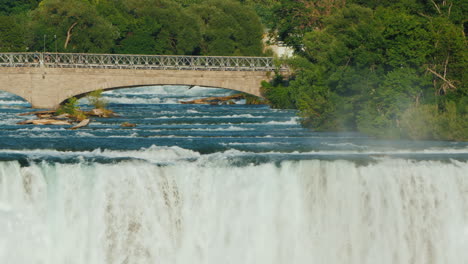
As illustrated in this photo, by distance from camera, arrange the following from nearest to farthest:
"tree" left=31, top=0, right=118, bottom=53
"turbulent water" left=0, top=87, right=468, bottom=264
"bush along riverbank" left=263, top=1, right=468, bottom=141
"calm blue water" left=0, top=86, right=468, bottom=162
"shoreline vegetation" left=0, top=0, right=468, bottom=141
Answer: "turbulent water" left=0, top=87, right=468, bottom=264 → "calm blue water" left=0, top=86, right=468, bottom=162 → "bush along riverbank" left=263, top=1, right=468, bottom=141 → "shoreline vegetation" left=0, top=0, right=468, bottom=141 → "tree" left=31, top=0, right=118, bottom=53

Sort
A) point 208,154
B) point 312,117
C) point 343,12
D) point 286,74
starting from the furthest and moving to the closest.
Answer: point 286,74
point 343,12
point 312,117
point 208,154

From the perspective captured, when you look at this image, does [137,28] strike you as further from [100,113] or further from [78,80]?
[100,113]

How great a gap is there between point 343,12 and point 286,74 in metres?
7.92

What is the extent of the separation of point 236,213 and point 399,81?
667 inches

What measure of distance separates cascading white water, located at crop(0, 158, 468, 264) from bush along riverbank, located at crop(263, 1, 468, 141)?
1194cm

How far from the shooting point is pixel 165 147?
4178 cm

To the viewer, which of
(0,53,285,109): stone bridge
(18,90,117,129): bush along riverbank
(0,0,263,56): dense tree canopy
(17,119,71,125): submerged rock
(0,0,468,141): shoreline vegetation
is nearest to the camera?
(0,0,468,141): shoreline vegetation

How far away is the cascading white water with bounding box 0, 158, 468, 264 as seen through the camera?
3372 cm

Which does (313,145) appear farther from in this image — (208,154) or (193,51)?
(193,51)

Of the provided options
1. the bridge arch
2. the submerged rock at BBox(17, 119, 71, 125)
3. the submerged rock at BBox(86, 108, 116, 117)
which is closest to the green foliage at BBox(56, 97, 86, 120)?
the submerged rock at BBox(86, 108, 116, 117)

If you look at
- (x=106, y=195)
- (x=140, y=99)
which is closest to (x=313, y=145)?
(x=106, y=195)

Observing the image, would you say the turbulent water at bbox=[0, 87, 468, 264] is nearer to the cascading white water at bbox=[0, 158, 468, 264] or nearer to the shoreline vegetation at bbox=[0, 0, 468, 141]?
the cascading white water at bbox=[0, 158, 468, 264]

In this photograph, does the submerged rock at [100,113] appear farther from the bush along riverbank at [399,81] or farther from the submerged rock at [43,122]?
the bush along riverbank at [399,81]

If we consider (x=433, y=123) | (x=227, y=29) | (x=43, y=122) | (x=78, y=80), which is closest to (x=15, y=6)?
(x=227, y=29)
